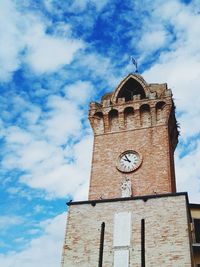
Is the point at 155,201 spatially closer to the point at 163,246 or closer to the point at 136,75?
the point at 163,246

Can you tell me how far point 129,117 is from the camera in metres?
32.0

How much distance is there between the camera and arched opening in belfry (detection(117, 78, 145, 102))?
33.8 metres

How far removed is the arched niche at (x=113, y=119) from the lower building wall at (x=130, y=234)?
342 inches

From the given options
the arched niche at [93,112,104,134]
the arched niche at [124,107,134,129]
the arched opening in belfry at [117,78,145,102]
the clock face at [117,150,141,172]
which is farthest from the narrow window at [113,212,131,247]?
the arched opening in belfry at [117,78,145,102]

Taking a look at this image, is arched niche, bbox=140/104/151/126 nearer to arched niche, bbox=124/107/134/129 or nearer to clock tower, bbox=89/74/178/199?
clock tower, bbox=89/74/178/199

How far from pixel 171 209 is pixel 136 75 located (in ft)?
47.0

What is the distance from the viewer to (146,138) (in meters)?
30.1

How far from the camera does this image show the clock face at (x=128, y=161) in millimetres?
29062

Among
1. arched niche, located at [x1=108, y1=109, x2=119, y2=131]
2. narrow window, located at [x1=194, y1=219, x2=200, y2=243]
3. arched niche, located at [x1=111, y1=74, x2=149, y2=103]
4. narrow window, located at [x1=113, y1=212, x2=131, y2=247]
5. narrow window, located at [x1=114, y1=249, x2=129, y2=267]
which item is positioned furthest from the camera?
arched niche, located at [x1=111, y1=74, x2=149, y2=103]

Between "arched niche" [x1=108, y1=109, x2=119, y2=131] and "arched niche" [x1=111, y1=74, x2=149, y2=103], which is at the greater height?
"arched niche" [x1=111, y1=74, x2=149, y2=103]

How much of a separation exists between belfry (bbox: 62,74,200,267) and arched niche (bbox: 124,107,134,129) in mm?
76

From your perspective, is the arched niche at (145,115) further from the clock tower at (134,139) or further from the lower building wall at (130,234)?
the lower building wall at (130,234)

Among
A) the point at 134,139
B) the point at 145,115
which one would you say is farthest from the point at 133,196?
the point at 145,115

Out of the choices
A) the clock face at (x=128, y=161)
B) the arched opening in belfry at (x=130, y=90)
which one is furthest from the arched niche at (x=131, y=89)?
the clock face at (x=128, y=161)
